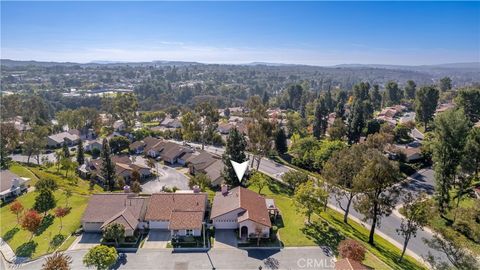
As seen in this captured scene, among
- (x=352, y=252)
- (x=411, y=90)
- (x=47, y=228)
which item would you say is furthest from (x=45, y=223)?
(x=411, y=90)

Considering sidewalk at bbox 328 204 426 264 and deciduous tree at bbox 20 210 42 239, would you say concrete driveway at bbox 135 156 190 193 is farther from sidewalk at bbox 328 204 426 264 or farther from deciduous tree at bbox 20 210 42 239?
sidewalk at bbox 328 204 426 264

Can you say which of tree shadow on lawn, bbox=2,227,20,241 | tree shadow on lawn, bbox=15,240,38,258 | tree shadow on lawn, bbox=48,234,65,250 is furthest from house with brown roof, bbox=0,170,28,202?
tree shadow on lawn, bbox=48,234,65,250

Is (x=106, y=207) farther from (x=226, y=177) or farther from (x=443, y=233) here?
(x=443, y=233)

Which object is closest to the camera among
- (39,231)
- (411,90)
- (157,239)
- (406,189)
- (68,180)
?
(157,239)

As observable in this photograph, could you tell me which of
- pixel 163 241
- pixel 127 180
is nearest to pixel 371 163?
pixel 163 241

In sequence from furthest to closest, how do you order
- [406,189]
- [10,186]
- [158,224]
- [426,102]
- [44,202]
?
1. [426,102]
2. [406,189]
3. [10,186]
4. [44,202]
5. [158,224]

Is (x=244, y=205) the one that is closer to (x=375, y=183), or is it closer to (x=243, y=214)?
(x=243, y=214)
